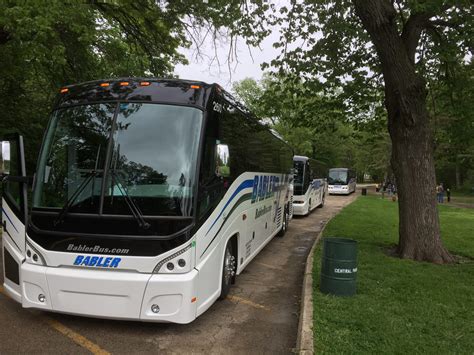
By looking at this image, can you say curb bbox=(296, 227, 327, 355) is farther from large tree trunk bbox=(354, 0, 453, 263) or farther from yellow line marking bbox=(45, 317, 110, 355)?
large tree trunk bbox=(354, 0, 453, 263)

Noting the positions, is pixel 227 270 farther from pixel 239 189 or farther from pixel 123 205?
pixel 123 205

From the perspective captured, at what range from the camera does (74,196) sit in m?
5.13

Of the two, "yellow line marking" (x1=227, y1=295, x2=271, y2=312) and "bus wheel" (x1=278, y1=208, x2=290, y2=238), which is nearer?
"yellow line marking" (x1=227, y1=295, x2=271, y2=312)

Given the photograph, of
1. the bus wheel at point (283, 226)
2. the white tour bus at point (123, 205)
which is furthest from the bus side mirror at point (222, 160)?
the bus wheel at point (283, 226)

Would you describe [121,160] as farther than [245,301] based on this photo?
No

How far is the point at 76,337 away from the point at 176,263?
1.41 meters

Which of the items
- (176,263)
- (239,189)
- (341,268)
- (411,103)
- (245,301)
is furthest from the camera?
(411,103)

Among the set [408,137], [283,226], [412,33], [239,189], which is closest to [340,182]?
[283,226]

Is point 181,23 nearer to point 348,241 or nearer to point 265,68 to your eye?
point 265,68

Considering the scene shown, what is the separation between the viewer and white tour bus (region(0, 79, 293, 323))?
16.1 feet

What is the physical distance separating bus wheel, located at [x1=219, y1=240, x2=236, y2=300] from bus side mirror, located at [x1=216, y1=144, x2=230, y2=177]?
1.11m

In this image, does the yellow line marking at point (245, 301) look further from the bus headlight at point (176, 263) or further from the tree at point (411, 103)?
the tree at point (411, 103)

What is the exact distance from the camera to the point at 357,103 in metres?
13.9


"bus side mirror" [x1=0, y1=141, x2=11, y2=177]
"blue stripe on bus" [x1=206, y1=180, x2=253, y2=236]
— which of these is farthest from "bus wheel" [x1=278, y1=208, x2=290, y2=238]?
"bus side mirror" [x1=0, y1=141, x2=11, y2=177]
